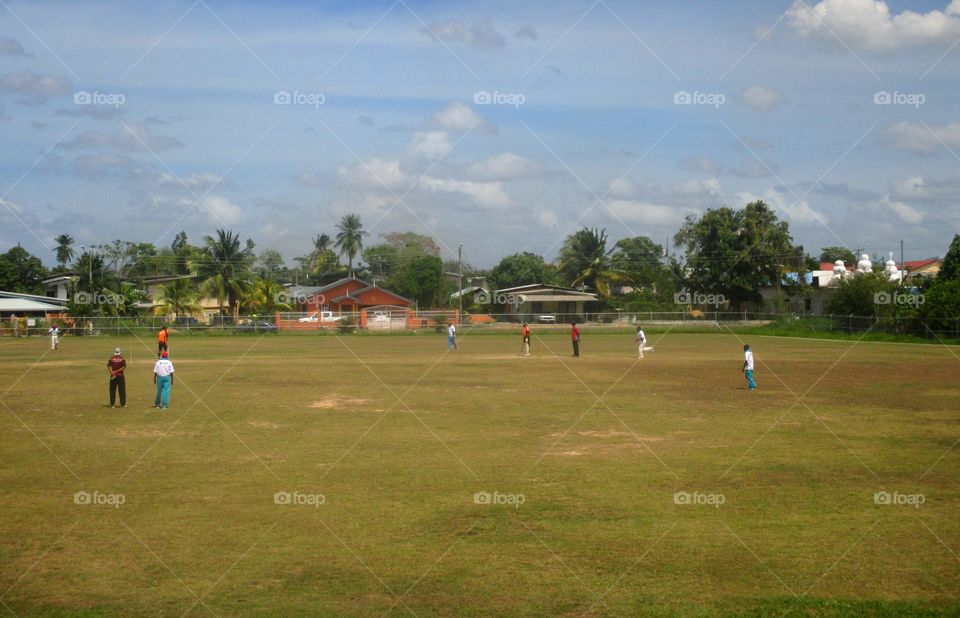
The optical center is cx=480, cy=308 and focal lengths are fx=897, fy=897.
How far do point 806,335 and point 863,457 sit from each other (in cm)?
5445

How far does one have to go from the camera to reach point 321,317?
8681 cm

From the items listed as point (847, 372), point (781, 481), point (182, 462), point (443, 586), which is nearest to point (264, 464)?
point (182, 462)

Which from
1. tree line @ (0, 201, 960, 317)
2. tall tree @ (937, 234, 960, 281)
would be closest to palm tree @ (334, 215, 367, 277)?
tree line @ (0, 201, 960, 317)

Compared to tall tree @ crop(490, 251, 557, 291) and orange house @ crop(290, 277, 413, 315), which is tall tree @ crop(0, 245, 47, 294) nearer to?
orange house @ crop(290, 277, 413, 315)

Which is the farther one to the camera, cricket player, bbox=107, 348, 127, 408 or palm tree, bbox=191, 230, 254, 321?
palm tree, bbox=191, 230, 254, 321

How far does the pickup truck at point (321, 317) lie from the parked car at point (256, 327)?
4.55m

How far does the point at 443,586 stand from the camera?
31.4 ft

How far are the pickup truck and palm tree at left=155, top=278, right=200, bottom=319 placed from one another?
10659mm

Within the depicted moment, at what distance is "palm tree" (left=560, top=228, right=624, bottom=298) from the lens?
4222 inches

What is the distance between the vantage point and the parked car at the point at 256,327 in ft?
261

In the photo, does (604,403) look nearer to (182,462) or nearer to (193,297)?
(182,462)

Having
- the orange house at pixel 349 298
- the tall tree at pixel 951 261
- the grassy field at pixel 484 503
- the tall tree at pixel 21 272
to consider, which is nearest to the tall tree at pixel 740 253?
the tall tree at pixel 951 261

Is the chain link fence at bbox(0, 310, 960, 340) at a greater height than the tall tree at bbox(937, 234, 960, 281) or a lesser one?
lesser

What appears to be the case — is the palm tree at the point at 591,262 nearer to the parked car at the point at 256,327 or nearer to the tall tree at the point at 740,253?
the tall tree at the point at 740,253
